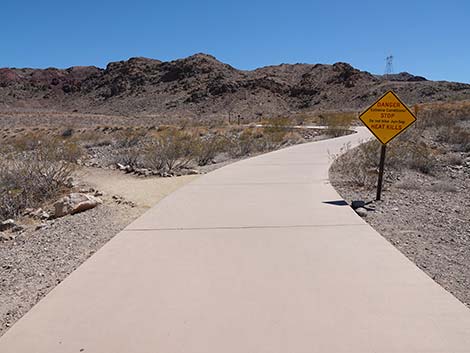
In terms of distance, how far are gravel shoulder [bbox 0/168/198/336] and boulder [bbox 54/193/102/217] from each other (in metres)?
0.19

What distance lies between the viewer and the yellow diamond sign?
25.5 ft

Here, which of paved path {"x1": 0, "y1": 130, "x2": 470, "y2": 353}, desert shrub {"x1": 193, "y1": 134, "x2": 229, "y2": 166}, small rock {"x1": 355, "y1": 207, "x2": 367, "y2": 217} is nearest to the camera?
paved path {"x1": 0, "y1": 130, "x2": 470, "y2": 353}

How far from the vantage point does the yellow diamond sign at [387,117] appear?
25.5 feet

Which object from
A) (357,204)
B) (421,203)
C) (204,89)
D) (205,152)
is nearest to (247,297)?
(357,204)

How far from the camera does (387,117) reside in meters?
7.88

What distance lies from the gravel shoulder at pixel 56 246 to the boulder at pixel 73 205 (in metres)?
0.19

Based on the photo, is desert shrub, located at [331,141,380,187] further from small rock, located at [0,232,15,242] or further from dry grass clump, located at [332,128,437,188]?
small rock, located at [0,232,15,242]

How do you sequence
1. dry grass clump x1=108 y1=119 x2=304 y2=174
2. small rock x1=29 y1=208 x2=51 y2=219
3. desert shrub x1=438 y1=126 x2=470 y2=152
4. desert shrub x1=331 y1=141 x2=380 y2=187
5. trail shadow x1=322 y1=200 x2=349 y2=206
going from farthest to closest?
desert shrub x1=438 y1=126 x2=470 y2=152
dry grass clump x1=108 y1=119 x2=304 y2=174
desert shrub x1=331 y1=141 x2=380 y2=187
small rock x1=29 y1=208 x2=51 y2=219
trail shadow x1=322 y1=200 x2=349 y2=206

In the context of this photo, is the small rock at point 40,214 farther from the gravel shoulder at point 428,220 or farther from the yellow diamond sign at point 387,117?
the yellow diamond sign at point 387,117

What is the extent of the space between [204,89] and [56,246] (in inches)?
3269

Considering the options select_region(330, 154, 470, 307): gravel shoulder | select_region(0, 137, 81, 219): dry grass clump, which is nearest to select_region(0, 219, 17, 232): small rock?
select_region(0, 137, 81, 219): dry grass clump

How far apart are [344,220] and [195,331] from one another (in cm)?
357

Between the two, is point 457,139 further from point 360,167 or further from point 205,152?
point 205,152

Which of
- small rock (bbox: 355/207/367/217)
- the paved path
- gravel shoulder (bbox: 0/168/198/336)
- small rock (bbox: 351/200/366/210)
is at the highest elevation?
small rock (bbox: 351/200/366/210)
